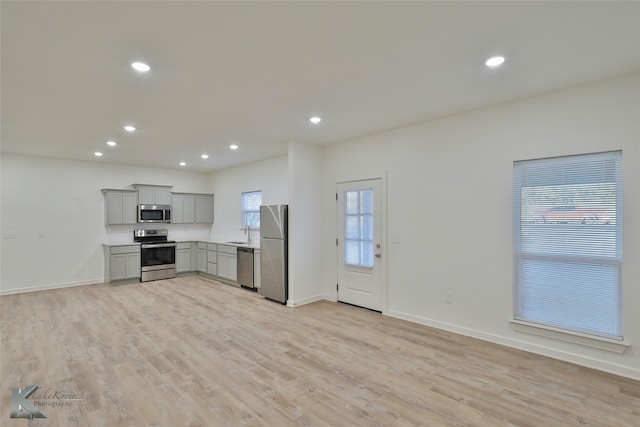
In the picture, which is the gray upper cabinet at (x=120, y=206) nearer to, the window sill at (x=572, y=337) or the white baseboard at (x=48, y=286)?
Answer: the white baseboard at (x=48, y=286)

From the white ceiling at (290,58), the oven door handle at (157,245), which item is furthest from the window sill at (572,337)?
the oven door handle at (157,245)

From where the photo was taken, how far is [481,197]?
142 inches

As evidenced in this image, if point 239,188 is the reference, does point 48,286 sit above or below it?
below

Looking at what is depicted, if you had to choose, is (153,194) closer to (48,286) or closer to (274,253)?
(48,286)

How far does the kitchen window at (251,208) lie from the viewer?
7.01 metres

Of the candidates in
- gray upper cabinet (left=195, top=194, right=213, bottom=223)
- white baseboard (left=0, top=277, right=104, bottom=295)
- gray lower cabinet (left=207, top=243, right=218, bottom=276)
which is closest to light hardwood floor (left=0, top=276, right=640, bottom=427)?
white baseboard (left=0, top=277, right=104, bottom=295)

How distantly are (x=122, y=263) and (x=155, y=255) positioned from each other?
0.65 metres

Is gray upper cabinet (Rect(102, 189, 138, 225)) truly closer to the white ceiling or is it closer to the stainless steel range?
the stainless steel range

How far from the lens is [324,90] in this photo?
10.2ft

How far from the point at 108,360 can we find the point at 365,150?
411 cm

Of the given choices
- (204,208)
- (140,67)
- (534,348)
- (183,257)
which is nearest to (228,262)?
(183,257)

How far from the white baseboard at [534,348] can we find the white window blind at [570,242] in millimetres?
257

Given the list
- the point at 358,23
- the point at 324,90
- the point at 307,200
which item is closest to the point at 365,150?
the point at 307,200

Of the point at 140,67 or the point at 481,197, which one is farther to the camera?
the point at 481,197
